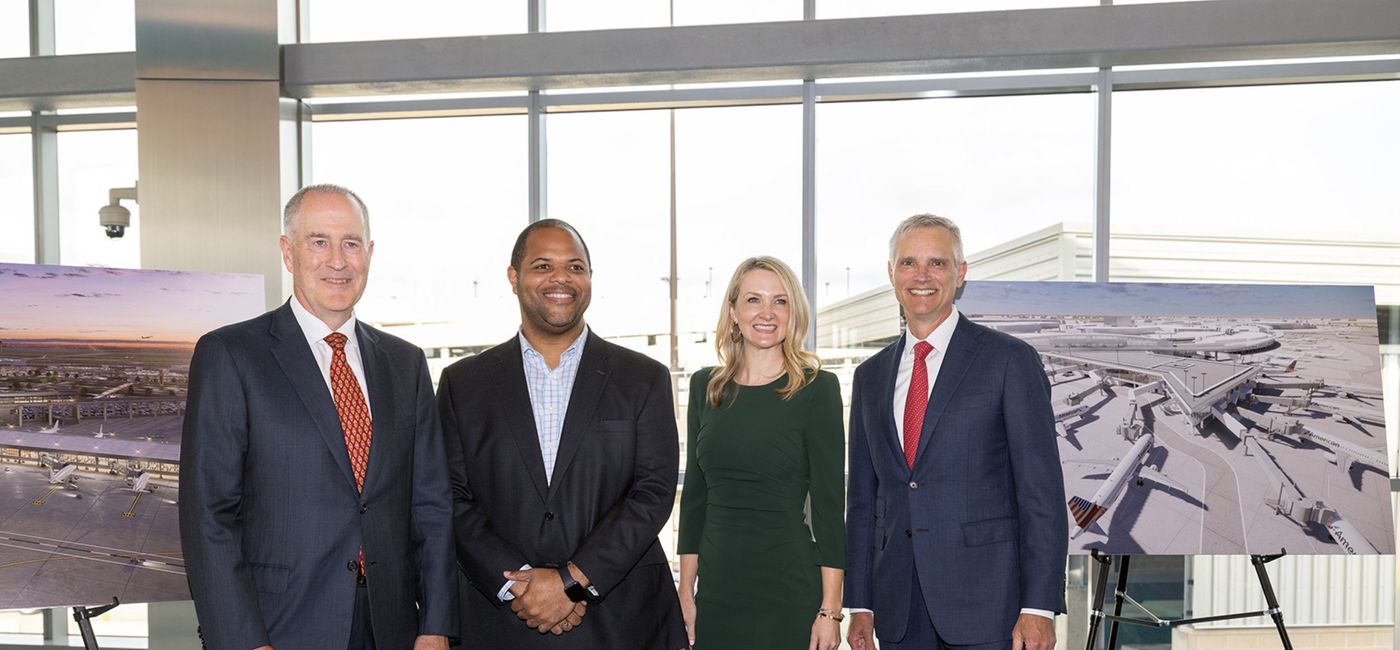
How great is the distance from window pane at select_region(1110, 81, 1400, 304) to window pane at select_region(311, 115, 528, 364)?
3.03m

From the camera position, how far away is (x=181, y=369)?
133 inches

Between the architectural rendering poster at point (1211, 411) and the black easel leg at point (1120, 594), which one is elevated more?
the architectural rendering poster at point (1211, 411)

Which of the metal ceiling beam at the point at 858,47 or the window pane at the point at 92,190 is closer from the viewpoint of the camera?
the metal ceiling beam at the point at 858,47

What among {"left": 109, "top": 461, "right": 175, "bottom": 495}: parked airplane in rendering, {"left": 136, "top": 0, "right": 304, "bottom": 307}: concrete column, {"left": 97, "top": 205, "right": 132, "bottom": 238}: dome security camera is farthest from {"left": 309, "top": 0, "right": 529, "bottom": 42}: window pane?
{"left": 109, "top": 461, "right": 175, "bottom": 495}: parked airplane in rendering

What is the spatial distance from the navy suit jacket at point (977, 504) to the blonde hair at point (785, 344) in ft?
1.13

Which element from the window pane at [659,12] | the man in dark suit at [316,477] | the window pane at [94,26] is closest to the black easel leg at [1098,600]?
the man in dark suit at [316,477]

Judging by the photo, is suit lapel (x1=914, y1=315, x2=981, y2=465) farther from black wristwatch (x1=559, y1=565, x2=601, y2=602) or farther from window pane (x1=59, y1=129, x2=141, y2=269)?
window pane (x1=59, y1=129, x2=141, y2=269)

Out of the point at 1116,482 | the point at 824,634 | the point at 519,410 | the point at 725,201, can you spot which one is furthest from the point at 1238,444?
the point at 519,410

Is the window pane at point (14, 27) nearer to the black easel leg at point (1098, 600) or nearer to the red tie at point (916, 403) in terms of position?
the red tie at point (916, 403)

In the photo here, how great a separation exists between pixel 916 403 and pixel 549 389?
1022mm

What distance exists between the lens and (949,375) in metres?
2.68

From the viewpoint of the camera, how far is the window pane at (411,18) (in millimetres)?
5082

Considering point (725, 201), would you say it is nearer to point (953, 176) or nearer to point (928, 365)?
point (953, 176)

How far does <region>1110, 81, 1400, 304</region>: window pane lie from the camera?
4707 millimetres
